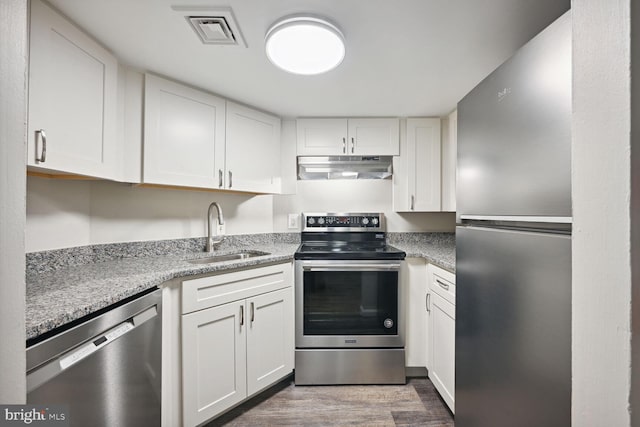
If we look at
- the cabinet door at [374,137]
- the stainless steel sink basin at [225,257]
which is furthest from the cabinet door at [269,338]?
the cabinet door at [374,137]

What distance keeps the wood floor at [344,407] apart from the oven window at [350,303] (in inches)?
14.9

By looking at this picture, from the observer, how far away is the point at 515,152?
81 cm

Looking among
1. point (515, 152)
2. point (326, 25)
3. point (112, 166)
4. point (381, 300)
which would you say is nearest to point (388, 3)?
point (326, 25)

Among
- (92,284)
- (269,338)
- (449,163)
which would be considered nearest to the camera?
(92,284)

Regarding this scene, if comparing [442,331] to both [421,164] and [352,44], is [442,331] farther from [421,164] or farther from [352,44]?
[352,44]

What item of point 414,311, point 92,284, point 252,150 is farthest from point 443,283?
point 92,284

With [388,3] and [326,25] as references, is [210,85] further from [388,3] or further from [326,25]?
[388,3]

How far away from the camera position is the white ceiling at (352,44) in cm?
109

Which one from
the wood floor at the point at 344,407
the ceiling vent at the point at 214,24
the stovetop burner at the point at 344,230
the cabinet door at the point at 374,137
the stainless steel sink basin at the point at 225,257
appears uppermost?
the ceiling vent at the point at 214,24

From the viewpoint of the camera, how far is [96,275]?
124 cm

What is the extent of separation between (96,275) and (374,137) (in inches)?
82.0

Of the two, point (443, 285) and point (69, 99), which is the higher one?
point (69, 99)

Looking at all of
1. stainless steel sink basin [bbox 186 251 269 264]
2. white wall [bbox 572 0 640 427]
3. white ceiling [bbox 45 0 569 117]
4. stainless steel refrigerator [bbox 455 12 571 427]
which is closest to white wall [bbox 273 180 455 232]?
stainless steel sink basin [bbox 186 251 269 264]

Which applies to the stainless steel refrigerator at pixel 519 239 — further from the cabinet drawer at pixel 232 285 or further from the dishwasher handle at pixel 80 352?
the dishwasher handle at pixel 80 352
